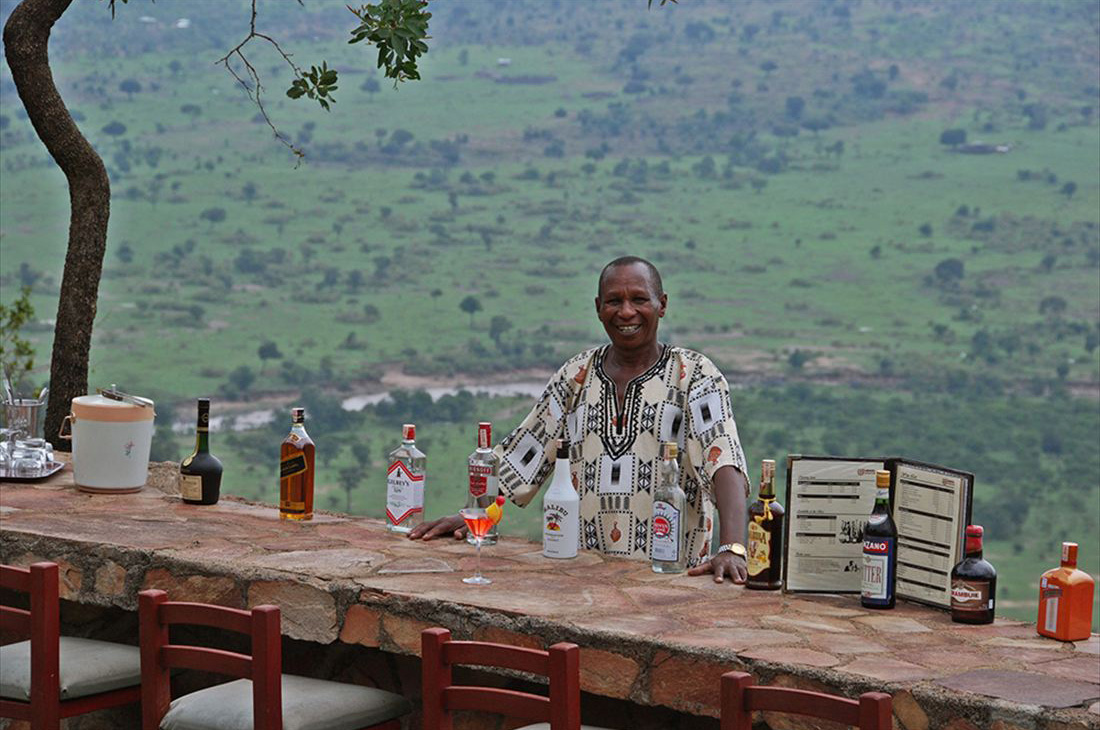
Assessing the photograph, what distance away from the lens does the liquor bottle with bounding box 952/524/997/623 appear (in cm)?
323

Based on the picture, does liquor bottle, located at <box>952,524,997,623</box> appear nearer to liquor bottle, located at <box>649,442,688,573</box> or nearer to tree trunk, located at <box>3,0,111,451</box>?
liquor bottle, located at <box>649,442,688,573</box>

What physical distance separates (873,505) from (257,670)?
136 cm

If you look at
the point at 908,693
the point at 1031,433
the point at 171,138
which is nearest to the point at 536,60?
the point at 171,138

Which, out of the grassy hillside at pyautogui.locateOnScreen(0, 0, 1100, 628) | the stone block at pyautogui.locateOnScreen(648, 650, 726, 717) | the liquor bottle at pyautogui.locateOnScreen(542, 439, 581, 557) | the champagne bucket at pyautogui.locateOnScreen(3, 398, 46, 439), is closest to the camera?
the stone block at pyautogui.locateOnScreen(648, 650, 726, 717)

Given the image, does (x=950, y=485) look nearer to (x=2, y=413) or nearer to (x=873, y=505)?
(x=873, y=505)

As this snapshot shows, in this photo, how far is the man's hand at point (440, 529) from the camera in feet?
13.4

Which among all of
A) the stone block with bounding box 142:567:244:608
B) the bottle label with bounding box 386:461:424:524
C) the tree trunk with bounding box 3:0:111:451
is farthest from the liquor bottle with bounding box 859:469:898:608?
the tree trunk with bounding box 3:0:111:451

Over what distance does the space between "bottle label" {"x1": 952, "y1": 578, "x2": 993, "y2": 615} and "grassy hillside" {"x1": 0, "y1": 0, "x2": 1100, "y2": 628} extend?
1948 cm

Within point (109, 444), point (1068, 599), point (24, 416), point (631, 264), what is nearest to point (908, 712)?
point (1068, 599)

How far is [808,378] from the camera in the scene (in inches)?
1156

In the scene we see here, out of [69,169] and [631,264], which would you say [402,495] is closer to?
[631,264]

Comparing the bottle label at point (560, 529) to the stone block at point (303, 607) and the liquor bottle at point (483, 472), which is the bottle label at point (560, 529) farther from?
the stone block at point (303, 607)

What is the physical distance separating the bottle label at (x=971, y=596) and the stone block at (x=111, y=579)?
1.98 metres

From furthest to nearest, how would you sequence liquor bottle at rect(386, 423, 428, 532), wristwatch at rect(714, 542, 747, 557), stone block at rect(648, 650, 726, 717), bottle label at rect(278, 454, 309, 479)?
bottle label at rect(278, 454, 309, 479) → liquor bottle at rect(386, 423, 428, 532) → wristwatch at rect(714, 542, 747, 557) → stone block at rect(648, 650, 726, 717)
